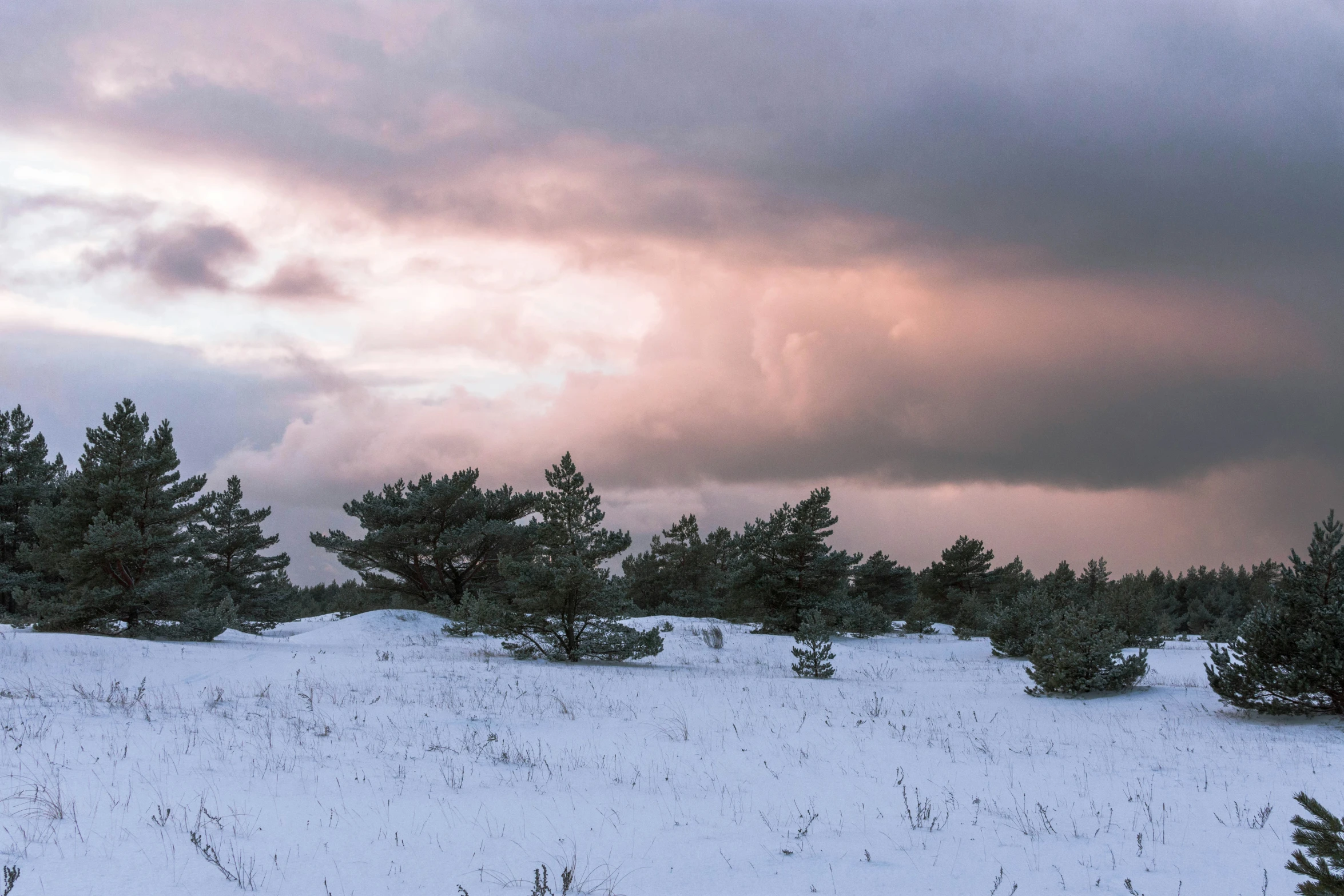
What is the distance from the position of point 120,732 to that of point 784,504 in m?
25.2

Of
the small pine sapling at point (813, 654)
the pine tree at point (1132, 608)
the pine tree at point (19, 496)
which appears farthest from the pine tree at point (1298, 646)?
the pine tree at point (19, 496)

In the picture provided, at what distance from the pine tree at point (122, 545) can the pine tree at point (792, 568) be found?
A: 1866 cm

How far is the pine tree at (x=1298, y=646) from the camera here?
12.2 meters

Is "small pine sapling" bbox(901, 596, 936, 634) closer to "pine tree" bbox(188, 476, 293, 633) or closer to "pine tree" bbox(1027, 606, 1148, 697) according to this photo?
"pine tree" bbox(1027, 606, 1148, 697)

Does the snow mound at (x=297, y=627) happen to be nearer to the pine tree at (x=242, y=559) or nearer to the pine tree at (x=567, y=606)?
the pine tree at (x=242, y=559)

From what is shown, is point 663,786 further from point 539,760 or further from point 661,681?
point 661,681

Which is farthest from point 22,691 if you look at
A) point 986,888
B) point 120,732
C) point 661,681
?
point 986,888

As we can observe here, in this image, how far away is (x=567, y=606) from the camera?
19719mm

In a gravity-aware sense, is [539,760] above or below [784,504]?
below

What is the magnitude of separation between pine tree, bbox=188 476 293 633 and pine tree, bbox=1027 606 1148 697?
34006 mm

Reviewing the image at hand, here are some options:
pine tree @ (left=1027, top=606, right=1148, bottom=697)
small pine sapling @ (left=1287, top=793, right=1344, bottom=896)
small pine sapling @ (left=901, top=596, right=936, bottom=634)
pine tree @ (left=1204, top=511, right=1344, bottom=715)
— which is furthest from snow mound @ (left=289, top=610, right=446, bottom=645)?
small pine sapling @ (left=1287, top=793, right=1344, bottom=896)

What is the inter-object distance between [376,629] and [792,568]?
51.5ft

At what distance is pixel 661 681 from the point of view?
1669 centimetres

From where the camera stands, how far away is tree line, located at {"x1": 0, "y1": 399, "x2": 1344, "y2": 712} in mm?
13227
